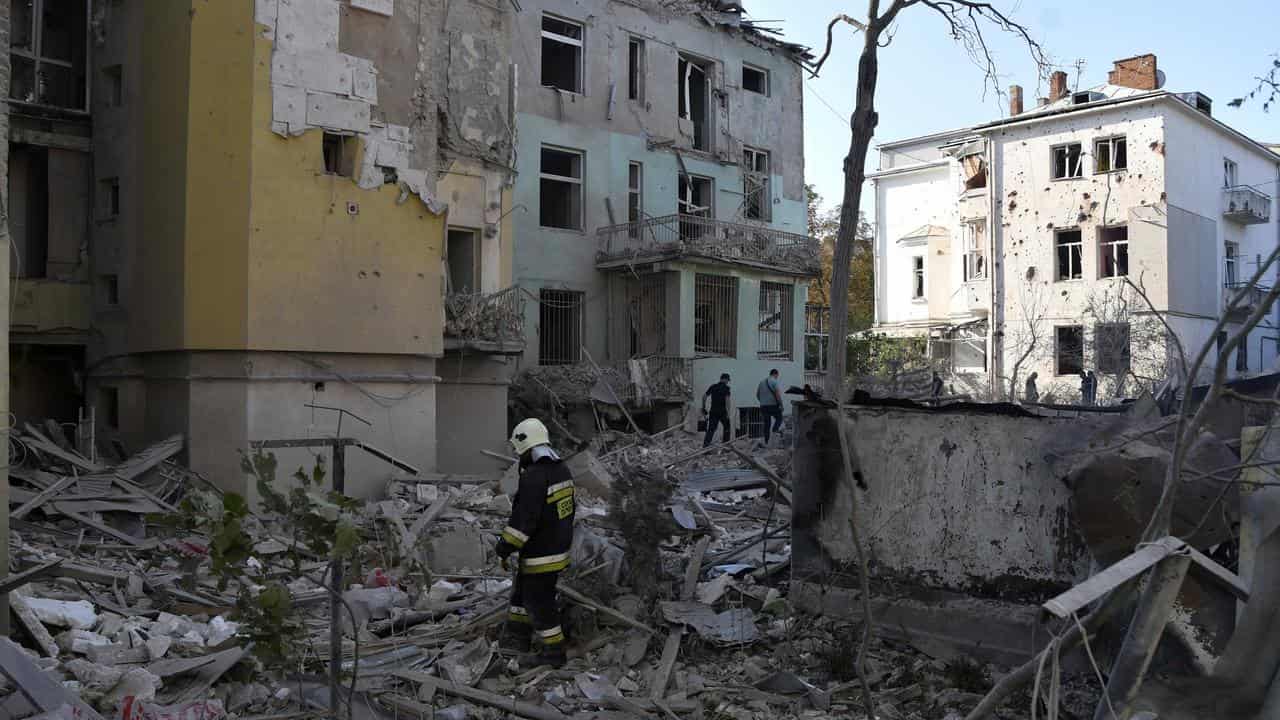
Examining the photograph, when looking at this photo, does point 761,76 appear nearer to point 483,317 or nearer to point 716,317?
point 716,317

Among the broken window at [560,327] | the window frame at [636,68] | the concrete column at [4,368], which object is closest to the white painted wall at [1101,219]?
the window frame at [636,68]

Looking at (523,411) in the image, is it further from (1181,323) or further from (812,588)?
(1181,323)

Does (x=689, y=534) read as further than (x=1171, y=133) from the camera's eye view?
No

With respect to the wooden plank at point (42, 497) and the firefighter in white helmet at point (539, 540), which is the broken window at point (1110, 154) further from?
the wooden plank at point (42, 497)

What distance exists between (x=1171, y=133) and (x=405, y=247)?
26594mm

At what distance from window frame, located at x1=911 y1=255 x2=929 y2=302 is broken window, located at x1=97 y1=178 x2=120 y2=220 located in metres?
30.1

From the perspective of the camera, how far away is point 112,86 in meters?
17.3

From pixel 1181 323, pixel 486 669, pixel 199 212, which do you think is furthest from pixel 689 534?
pixel 1181 323

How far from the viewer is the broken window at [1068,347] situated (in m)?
33.3

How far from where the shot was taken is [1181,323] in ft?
108

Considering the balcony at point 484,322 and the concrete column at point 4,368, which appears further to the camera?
the balcony at point 484,322

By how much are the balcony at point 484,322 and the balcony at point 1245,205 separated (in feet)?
93.8

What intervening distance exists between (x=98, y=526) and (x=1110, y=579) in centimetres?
1137

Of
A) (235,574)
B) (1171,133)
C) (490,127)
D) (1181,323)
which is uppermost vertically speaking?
(1171,133)
